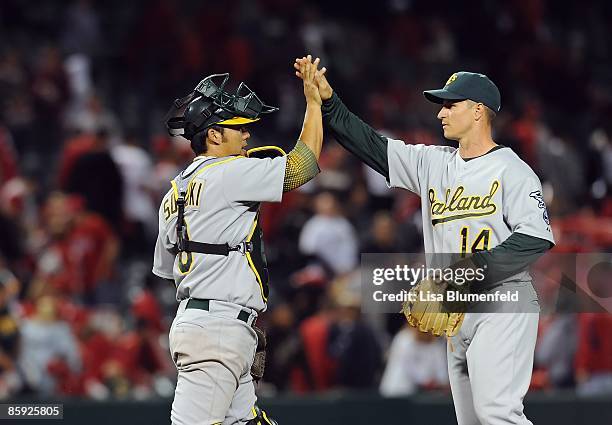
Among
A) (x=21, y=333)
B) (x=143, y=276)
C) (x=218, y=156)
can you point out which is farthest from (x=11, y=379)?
(x=218, y=156)

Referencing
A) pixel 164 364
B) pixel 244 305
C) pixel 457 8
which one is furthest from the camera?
pixel 457 8

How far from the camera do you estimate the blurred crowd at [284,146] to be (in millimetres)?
9469

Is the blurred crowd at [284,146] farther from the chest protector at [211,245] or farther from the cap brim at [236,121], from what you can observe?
the cap brim at [236,121]

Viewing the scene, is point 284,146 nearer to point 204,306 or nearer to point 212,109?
point 212,109

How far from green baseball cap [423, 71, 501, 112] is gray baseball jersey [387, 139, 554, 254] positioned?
24cm

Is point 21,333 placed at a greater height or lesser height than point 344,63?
lesser

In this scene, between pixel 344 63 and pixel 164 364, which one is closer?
pixel 164 364

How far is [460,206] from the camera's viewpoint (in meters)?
5.54

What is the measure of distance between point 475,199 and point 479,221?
0.34 ft

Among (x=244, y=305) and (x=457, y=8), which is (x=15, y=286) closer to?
(x=244, y=305)

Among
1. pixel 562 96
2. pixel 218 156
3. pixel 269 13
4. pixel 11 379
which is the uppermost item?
pixel 269 13

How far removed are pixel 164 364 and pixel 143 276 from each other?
1465 millimetres

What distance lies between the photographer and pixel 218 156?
5508 millimetres

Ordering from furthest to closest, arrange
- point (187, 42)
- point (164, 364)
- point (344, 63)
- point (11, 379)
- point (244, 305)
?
1. point (344, 63)
2. point (187, 42)
3. point (164, 364)
4. point (11, 379)
5. point (244, 305)
